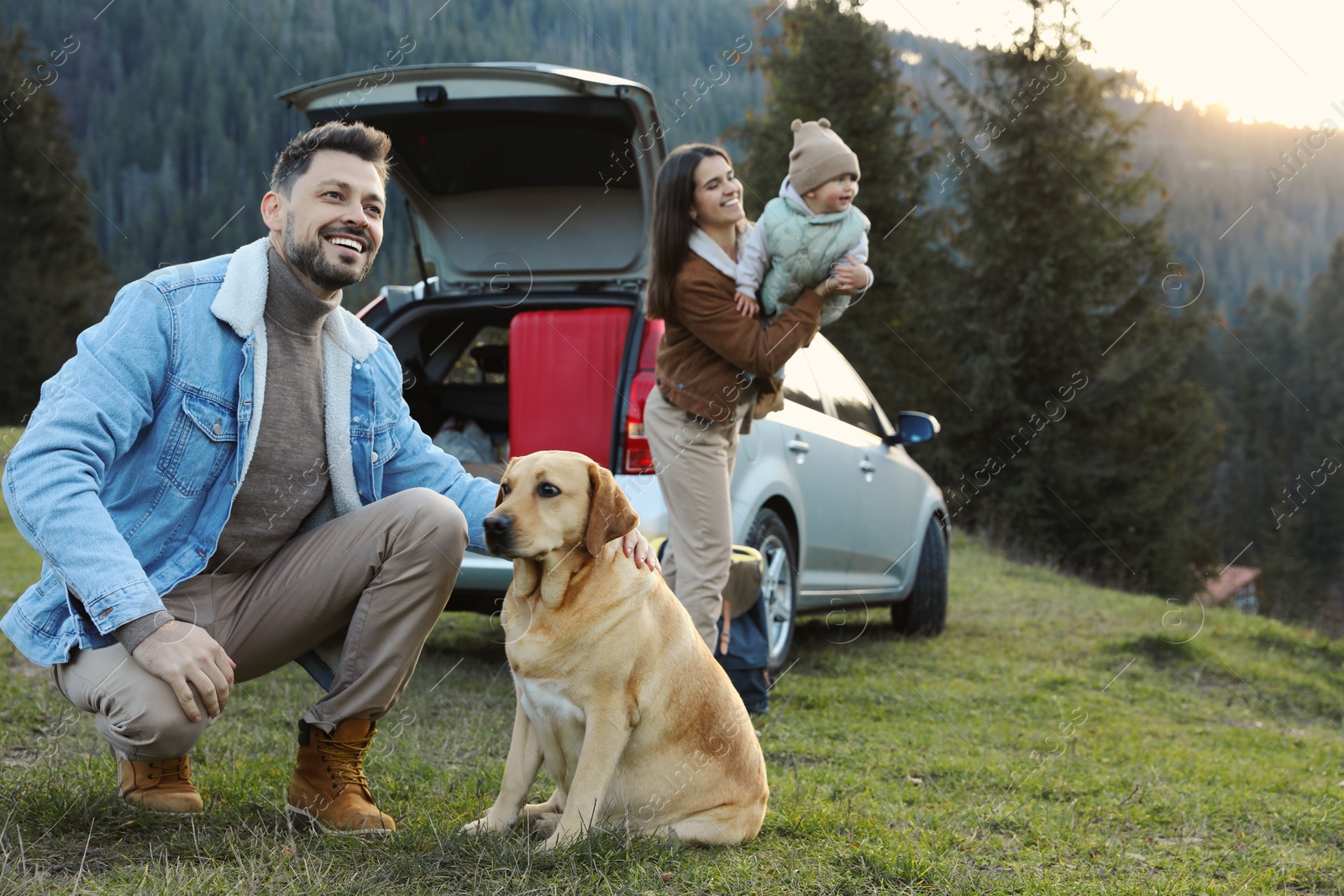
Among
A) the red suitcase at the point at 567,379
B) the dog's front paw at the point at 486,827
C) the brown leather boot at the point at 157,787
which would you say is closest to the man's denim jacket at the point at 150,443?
the brown leather boot at the point at 157,787

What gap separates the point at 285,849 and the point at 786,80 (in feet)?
74.1

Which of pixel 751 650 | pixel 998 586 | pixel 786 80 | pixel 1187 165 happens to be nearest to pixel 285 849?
pixel 751 650

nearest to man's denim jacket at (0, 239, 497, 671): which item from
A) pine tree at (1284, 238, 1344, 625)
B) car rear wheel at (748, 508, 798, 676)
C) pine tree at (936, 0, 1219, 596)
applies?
car rear wheel at (748, 508, 798, 676)

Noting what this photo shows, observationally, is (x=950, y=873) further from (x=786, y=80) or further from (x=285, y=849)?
(x=786, y=80)

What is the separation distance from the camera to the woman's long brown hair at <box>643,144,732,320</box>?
3598 mm

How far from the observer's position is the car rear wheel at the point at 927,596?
6.69 m

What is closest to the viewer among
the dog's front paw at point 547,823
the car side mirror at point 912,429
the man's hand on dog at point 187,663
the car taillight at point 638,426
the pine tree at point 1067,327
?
the man's hand on dog at point 187,663

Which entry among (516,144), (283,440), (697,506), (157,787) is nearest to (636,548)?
(283,440)

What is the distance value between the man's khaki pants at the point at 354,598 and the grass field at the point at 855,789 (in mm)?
355

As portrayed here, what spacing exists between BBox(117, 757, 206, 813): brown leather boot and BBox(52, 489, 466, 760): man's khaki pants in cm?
27

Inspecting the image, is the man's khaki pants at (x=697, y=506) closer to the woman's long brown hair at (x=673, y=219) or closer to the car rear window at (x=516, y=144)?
the woman's long brown hair at (x=673, y=219)

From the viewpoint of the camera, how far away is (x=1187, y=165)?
103312 millimetres

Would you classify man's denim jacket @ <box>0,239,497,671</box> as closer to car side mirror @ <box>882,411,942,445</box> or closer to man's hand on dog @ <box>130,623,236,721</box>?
man's hand on dog @ <box>130,623,236,721</box>

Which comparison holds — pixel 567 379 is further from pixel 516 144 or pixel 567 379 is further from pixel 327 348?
pixel 327 348
